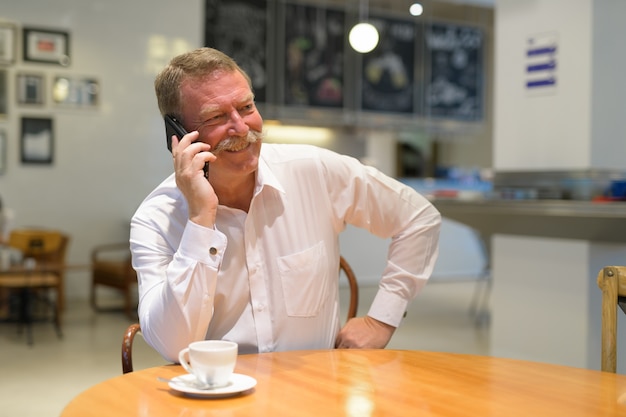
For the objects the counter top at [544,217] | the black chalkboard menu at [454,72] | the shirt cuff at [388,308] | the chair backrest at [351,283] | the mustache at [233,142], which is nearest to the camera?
the mustache at [233,142]

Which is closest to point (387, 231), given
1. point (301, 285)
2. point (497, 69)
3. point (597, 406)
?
point (301, 285)

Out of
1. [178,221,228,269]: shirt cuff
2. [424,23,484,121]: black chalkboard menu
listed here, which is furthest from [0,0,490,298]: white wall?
[178,221,228,269]: shirt cuff

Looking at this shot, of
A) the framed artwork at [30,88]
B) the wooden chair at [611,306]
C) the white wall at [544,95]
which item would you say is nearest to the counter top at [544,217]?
the white wall at [544,95]

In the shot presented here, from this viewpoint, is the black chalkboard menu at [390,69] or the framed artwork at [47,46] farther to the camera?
the black chalkboard menu at [390,69]

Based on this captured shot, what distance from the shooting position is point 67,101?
26.2 ft

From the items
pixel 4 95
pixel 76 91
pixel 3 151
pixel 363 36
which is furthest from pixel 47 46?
pixel 363 36

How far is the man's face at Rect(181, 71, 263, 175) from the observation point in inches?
71.3

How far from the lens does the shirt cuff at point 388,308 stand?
79.7 inches

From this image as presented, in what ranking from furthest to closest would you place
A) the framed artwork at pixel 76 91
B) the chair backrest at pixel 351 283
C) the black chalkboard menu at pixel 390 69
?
the black chalkboard menu at pixel 390 69 → the framed artwork at pixel 76 91 → the chair backrest at pixel 351 283

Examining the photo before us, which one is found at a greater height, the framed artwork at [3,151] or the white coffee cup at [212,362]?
the framed artwork at [3,151]

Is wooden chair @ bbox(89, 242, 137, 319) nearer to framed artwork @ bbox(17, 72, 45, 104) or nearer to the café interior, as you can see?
the café interior

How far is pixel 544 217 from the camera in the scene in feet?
14.3

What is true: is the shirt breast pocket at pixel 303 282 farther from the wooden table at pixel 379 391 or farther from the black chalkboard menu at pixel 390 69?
the black chalkboard menu at pixel 390 69

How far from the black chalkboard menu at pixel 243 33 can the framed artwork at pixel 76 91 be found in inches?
56.5
